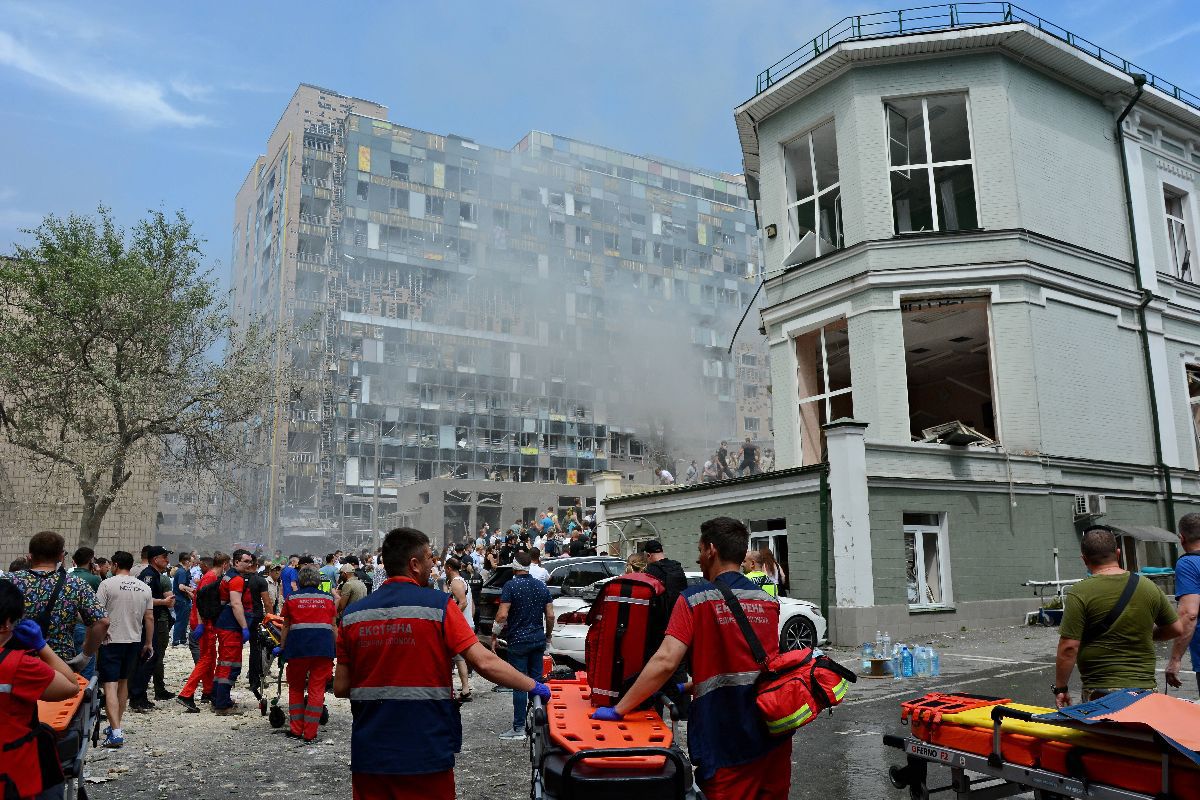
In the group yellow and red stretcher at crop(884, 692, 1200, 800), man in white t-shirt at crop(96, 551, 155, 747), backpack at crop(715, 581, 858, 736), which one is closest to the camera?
yellow and red stretcher at crop(884, 692, 1200, 800)

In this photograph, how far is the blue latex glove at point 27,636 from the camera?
4051 mm

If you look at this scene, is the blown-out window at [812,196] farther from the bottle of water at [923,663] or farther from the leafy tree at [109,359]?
the leafy tree at [109,359]

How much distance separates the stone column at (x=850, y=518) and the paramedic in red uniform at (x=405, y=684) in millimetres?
12177

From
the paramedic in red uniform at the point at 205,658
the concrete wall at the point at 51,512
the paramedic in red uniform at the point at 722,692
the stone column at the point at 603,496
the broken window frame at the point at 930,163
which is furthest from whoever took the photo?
the concrete wall at the point at 51,512

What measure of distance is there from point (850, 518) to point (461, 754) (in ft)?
31.6

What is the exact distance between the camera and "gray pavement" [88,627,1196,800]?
645 centimetres

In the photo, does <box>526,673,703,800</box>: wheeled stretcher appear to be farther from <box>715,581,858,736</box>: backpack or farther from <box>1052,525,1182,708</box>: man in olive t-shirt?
<box>1052,525,1182,708</box>: man in olive t-shirt

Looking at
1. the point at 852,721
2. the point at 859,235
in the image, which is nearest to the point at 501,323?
the point at 859,235

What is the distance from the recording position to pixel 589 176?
80.1 m

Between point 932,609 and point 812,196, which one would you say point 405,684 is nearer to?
point 932,609

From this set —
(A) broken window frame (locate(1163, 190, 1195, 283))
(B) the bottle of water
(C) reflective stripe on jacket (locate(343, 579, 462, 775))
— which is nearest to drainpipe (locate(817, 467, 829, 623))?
(B) the bottle of water

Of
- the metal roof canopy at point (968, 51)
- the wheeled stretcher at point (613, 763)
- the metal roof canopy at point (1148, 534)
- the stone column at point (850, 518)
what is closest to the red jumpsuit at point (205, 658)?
the wheeled stretcher at point (613, 763)

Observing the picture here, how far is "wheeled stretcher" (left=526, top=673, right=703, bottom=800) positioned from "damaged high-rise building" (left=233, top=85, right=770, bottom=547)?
2409 inches

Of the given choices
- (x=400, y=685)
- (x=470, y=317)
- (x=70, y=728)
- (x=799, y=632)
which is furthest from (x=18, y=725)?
(x=470, y=317)
